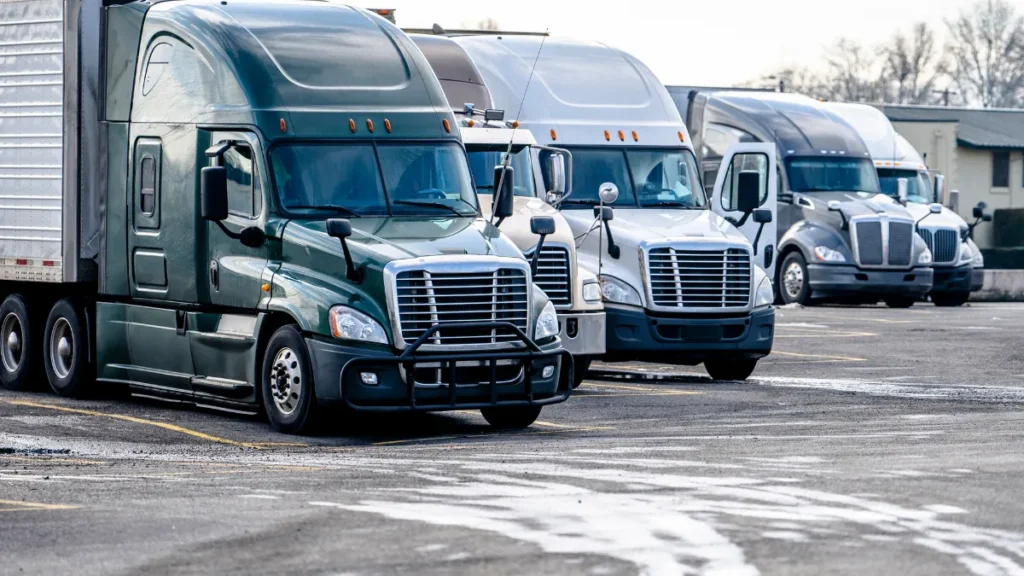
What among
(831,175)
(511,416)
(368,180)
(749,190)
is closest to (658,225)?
(749,190)

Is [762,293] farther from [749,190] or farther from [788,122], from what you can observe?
[788,122]

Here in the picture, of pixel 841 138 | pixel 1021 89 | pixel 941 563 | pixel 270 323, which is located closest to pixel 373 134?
pixel 270 323

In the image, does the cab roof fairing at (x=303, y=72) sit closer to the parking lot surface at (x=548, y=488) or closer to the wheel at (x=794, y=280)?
the parking lot surface at (x=548, y=488)

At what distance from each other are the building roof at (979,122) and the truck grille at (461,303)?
1985 inches

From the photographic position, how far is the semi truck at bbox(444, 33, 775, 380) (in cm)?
1889

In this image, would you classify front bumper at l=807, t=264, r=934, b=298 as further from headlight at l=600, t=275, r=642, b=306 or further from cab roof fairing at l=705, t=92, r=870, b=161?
headlight at l=600, t=275, r=642, b=306

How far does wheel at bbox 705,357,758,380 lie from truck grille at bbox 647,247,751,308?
703 mm

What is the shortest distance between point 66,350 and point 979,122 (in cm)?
5847

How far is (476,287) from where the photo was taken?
14078mm

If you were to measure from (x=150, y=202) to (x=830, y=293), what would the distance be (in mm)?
18203

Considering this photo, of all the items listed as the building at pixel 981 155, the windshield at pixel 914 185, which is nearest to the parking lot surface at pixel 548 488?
the windshield at pixel 914 185

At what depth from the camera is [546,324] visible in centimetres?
1473

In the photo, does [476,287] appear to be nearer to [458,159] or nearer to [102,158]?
[458,159]

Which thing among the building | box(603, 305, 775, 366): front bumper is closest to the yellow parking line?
box(603, 305, 775, 366): front bumper
